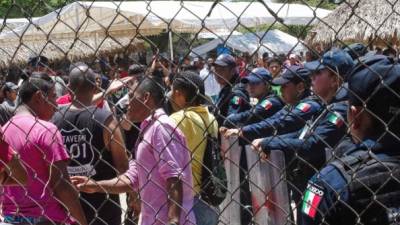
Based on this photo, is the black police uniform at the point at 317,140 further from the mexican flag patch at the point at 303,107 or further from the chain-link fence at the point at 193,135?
the mexican flag patch at the point at 303,107

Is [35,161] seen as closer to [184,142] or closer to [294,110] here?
[184,142]

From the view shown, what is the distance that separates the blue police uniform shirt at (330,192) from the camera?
1.97 meters

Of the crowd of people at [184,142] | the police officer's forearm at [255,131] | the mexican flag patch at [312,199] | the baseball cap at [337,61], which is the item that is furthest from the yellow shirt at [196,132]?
the mexican flag patch at [312,199]

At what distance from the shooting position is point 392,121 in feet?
6.51

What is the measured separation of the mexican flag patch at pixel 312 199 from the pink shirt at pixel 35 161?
1.55m

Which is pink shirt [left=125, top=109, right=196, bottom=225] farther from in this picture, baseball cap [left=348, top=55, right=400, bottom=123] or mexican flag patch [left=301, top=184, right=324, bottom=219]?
baseball cap [left=348, top=55, right=400, bottom=123]

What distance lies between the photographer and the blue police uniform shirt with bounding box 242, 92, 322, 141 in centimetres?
426

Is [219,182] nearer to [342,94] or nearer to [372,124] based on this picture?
[342,94]

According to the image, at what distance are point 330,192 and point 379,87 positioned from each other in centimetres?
36

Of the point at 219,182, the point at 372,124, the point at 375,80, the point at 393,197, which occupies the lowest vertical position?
the point at 219,182

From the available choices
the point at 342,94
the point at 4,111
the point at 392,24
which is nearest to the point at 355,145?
the point at 342,94

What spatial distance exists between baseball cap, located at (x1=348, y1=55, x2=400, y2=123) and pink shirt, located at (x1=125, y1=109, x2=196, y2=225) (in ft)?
4.04

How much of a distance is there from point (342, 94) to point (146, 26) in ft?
24.3

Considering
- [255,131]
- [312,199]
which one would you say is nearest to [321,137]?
[255,131]
